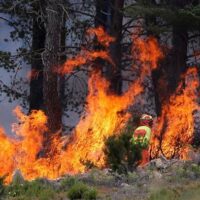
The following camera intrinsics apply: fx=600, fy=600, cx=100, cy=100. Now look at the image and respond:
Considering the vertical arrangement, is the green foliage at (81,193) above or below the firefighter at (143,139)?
below

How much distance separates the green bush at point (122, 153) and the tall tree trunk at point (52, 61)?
19.6 feet

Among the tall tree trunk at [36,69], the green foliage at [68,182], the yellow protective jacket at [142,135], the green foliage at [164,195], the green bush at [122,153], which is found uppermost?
the tall tree trunk at [36,69]

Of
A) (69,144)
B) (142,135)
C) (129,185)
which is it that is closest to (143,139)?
(142,135)

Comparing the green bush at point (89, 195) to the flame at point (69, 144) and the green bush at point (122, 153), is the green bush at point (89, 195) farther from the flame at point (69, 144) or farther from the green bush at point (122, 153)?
the flame at point (69, 144)

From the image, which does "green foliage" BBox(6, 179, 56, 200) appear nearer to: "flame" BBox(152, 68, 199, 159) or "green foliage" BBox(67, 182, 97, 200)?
"green foliage" BBox(67, 182, 97, 200)

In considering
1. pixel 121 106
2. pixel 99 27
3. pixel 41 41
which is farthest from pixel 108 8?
pixel 121 106

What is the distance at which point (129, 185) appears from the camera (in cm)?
1000

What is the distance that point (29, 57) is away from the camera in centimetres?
1902

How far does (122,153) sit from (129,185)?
1.38 m

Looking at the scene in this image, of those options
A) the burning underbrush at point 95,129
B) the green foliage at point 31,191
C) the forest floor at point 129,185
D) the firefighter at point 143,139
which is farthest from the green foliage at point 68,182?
the burning underbrush at point 95,129

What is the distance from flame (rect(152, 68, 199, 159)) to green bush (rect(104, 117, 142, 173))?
4.63m

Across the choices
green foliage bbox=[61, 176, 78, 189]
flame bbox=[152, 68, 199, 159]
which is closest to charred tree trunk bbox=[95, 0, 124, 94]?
flame bbox=[152, 68, 199, 159]

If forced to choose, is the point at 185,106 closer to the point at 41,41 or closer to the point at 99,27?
the point at 99,27

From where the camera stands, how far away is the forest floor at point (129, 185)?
868 cm
